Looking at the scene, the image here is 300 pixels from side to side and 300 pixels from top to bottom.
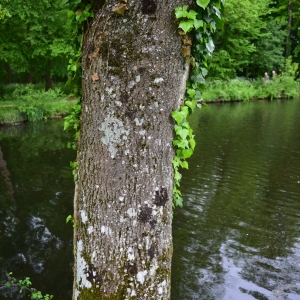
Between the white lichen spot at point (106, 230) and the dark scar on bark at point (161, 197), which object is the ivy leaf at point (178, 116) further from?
the white lichen spot at point (106, 230)

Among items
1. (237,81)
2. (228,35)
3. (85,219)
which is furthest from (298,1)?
(228,35)

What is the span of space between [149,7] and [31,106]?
18.1m

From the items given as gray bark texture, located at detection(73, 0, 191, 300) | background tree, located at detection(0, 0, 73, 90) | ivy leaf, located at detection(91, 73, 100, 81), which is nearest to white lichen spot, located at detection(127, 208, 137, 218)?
gray bark texture, located at detection(73, 0, 191, 300)

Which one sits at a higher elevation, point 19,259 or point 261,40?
point 261,40

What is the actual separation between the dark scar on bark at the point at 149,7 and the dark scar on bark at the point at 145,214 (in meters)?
0.96

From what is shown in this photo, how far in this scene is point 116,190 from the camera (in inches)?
71.1

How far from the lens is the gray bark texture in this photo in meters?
1.74

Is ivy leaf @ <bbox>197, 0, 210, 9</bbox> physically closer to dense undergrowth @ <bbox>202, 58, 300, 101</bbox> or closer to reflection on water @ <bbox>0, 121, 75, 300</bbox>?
reflection on water @ <bbox>0, 121, 75, 300</bbox>

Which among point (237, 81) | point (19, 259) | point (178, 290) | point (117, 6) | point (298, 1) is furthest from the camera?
point (237, 81)

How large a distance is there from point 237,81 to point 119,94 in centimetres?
3159

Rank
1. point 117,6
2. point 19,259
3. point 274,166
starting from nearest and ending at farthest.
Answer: point 117,6
point 19,259
point 274,166

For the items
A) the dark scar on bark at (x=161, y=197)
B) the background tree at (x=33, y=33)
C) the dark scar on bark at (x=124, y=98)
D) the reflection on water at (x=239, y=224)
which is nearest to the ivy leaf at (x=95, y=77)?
the dark scar on bark at (x=124, y=98)

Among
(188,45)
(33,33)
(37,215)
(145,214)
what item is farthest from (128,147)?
(33,33)

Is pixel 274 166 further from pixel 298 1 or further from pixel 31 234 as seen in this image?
pixel 31 234
